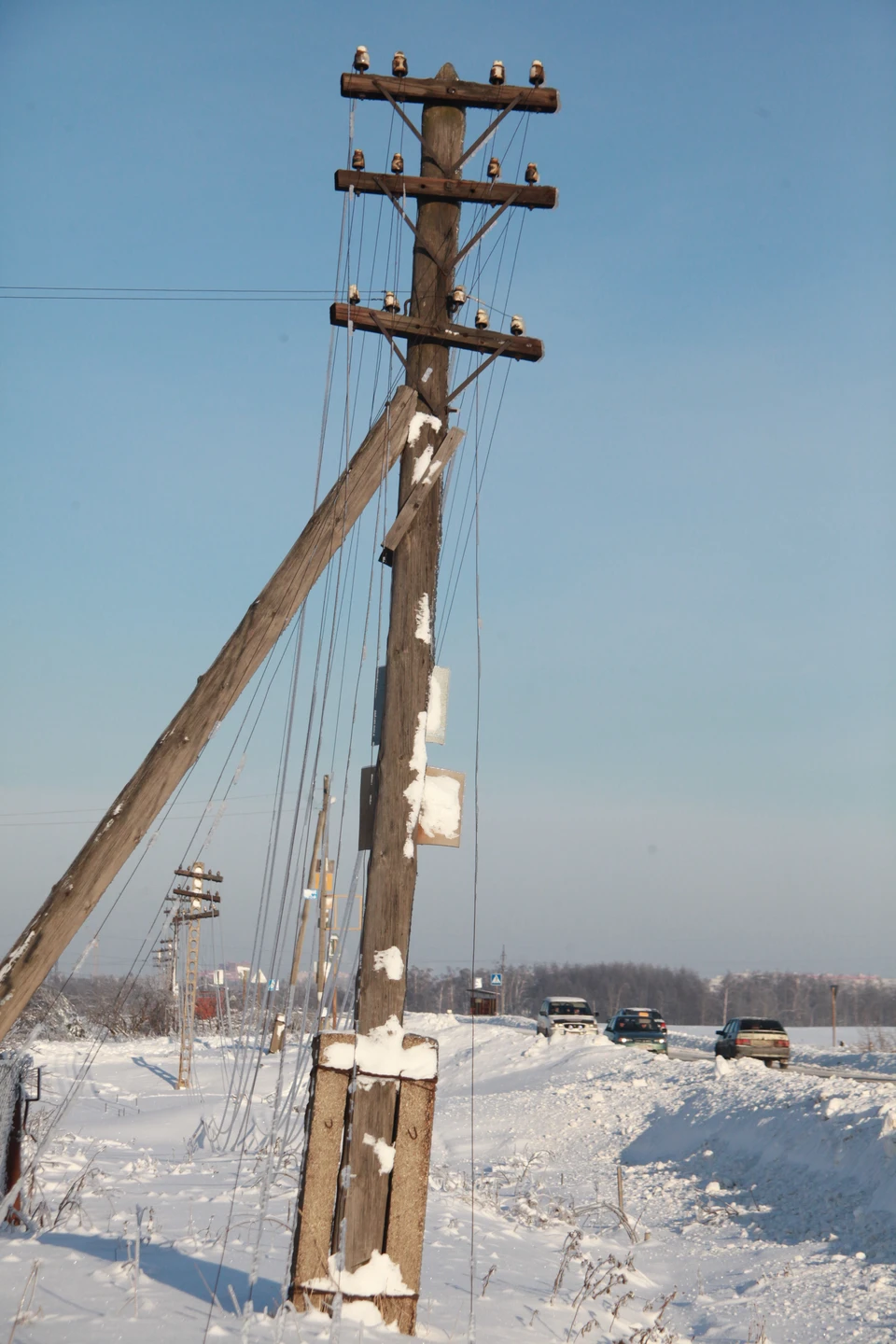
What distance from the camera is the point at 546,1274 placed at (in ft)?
32.9

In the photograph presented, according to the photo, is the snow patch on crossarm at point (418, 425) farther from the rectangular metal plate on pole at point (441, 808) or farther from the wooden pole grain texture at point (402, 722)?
the rectangular metal plate on pole at point (441, 808)

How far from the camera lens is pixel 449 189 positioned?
727 cm

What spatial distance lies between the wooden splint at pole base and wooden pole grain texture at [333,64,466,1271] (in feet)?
0.19

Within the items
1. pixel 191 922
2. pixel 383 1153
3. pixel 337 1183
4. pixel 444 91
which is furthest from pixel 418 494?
pixel 191 922

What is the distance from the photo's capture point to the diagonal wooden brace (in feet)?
23.0

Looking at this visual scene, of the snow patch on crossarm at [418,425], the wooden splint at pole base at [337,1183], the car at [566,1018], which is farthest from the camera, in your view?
the car at [566,1018]

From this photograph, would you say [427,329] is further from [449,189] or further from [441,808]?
[441,808]

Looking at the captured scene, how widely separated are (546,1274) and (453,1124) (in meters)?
15.0

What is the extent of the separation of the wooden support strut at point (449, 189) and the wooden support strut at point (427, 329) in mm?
821

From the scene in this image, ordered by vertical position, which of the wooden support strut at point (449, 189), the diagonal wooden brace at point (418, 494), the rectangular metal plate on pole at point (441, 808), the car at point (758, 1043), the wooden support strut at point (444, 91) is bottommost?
the car at point (758, 1043)

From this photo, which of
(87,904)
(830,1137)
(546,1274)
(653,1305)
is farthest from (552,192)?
(830,1137)

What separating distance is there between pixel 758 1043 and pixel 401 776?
2718 cm

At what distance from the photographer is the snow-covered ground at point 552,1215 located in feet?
22.0

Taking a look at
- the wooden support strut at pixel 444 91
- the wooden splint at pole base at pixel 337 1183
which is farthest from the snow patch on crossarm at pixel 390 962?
the wooden support strut at pixel 444 91
